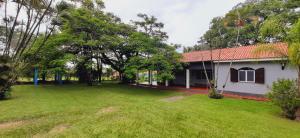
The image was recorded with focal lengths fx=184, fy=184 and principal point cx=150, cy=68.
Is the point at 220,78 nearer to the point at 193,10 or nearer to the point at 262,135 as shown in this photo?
the point at 193,10

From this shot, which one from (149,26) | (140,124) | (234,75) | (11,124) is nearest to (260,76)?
(234,75)

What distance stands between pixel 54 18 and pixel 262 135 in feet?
27.1

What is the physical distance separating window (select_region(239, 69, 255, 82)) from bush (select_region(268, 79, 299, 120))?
15.3ft

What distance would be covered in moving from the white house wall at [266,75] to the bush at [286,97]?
179 cm

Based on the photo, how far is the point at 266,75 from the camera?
→ 42.5 feet

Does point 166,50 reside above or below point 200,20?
below

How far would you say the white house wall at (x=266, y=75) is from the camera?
12031mm

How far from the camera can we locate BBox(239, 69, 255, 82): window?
13.8 meters

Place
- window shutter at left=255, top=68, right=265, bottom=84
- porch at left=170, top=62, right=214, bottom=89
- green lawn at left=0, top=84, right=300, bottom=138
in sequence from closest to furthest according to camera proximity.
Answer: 1. green lawn at left=0, top=84, right=300, bottom=138
2. window shutter at left=255, top=68, right=265, bottom=84
3. porch at left=170, top=62, right=214, bottom=89

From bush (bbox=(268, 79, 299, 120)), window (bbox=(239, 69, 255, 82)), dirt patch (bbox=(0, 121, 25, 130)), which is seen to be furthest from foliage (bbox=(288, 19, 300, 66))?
dirt patch (bbox=(0, 121, 25, 130))

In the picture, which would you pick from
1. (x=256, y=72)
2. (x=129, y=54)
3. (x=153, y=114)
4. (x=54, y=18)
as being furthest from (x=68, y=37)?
(x=256, y=72)

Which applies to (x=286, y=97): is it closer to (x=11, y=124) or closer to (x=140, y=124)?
(x=140, y=124)

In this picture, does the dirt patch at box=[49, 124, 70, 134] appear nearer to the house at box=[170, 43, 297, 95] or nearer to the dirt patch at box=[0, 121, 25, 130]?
the dirt patch at box=[0, 121, 25, 130]

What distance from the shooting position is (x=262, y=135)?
605 centimetres
